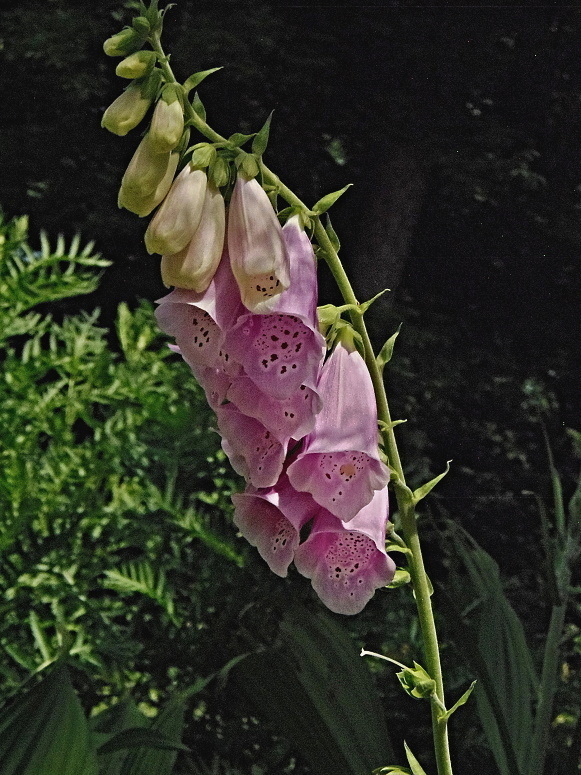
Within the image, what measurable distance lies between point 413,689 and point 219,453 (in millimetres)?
1096

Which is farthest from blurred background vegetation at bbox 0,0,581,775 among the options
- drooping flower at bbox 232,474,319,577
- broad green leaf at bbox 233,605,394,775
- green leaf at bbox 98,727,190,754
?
drooping flower at bbox 232,474,319,577

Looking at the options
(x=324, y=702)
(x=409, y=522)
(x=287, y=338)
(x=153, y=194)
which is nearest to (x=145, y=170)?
(x=153, y=194)

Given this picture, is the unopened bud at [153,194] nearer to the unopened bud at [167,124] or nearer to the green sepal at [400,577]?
the unopened bud at [167,124]

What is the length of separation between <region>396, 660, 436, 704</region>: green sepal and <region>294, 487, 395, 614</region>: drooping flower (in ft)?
0.15

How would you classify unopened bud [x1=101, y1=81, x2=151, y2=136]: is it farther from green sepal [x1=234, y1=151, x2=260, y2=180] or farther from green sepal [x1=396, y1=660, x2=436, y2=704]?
green sepal [x1=396, y1=660, x2=436, y2=704]

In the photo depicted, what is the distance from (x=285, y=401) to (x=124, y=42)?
0.21 meters

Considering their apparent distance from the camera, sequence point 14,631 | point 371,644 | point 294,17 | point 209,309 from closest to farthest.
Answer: point 209,309 → point 14,631 → point 371,644 → point 294,17

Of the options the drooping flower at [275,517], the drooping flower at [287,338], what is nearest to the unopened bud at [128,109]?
the drooping flower at [287,338]

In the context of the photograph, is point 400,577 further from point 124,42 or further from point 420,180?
point 420,180

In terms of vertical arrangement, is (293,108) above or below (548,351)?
above

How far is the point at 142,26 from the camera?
0.57 m

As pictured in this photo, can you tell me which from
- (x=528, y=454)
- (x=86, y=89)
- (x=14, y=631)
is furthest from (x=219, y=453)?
(x=86, y=89)

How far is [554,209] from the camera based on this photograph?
7.80 feet

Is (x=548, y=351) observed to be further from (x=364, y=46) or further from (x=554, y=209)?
(x=364, y=46)
